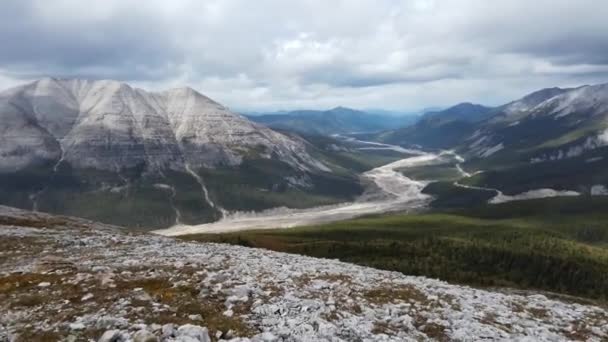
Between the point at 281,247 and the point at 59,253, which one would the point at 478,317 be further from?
the point at 281,247

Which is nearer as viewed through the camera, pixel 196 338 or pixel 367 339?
pixel 196 338

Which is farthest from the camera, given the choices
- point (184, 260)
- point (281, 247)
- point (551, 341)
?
point (281, 247)

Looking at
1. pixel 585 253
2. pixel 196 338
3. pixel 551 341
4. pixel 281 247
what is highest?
pixel 196 338

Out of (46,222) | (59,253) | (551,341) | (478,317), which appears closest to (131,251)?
(59,253)

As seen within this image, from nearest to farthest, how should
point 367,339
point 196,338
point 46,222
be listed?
1. point 196,338
2. point 367,339
3. point 46,222

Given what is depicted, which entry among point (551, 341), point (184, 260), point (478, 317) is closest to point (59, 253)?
point (184, 260)

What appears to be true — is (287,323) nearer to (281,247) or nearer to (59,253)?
(59,253)

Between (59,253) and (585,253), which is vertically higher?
(59,253)
